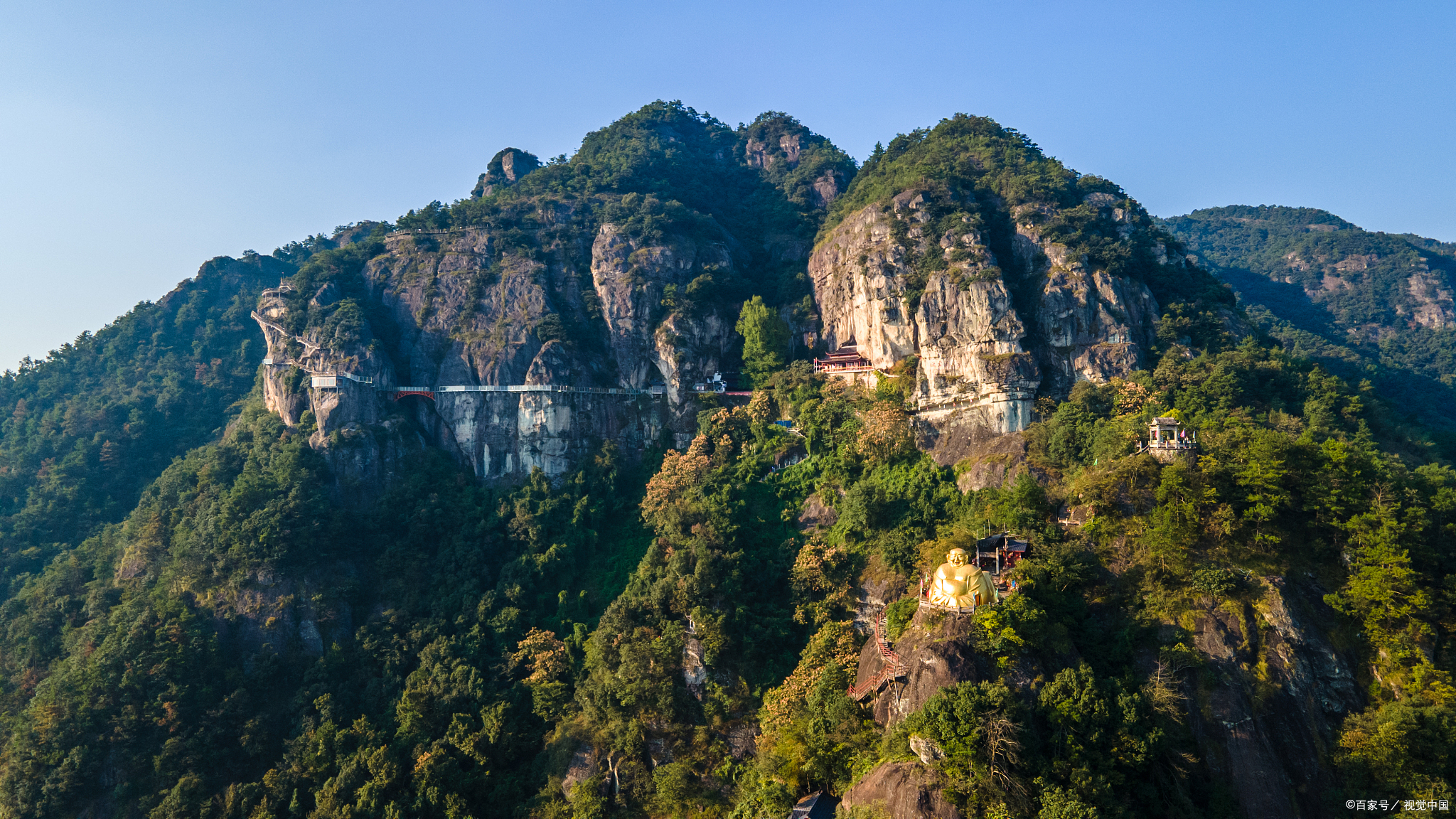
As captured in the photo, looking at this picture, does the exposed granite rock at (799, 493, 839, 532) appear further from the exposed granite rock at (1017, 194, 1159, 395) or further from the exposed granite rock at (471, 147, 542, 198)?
the exposed granite rock at (471, 147, 542, 198)

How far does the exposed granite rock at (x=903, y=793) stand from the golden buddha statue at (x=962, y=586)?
20.0ft

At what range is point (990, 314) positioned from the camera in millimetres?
44938

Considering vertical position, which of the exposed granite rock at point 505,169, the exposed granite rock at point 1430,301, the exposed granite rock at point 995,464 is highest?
the exposed granite rock at point 505,169

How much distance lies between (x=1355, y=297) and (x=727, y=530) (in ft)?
249

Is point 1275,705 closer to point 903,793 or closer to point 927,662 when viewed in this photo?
point 927,662

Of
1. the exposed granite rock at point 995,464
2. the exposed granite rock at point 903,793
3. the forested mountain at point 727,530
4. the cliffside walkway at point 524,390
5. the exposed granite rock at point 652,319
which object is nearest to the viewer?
the exposed granite rock at point 903,793

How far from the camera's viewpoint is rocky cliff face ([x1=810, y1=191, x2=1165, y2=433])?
43.6 m

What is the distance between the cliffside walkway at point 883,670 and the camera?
30.1 meters

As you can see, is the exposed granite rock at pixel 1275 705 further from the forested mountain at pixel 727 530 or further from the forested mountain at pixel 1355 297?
the forested mountain at pixel 1355 297

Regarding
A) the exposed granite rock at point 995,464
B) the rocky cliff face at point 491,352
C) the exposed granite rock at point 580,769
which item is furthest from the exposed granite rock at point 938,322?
the exposed granite rock at point 580,769

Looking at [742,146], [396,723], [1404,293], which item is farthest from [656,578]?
[1404,293]

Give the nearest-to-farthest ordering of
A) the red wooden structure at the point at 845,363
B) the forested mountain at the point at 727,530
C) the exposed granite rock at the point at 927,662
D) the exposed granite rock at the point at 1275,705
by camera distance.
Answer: the exposed granite rock at the point at 1275,705 < the exposed granite rock at the point at 927,662 < the forested mountain at the point at 727,530 < the red wooden structure at the point at 845,363

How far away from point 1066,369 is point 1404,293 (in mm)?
59729

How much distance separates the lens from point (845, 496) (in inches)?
1741
